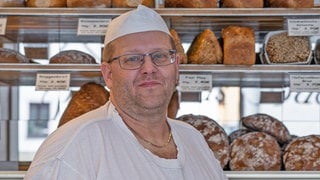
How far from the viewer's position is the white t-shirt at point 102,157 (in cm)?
135

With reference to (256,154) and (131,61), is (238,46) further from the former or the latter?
(131,61)

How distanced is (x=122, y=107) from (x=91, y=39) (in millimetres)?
1412

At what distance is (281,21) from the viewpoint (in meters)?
2.35

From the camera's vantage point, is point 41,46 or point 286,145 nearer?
point 286,145

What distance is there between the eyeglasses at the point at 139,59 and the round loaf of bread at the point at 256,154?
891mm

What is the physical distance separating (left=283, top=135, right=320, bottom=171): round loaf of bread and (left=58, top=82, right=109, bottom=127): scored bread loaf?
78cm

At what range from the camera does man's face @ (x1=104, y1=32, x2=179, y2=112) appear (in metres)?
1.41

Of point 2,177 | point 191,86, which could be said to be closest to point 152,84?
point 191,86

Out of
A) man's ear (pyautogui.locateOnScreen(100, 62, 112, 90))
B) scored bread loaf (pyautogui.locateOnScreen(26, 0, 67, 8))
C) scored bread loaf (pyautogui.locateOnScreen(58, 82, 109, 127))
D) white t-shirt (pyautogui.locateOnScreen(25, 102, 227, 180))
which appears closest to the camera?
white t-shirt (pyautogui.locateOnScreen(25, 102, 227, 180))

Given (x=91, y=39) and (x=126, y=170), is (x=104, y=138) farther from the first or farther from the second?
(x=91, y=39)

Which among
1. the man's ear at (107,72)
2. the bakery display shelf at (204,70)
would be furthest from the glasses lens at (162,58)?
the bakery display shelf at (204,70)

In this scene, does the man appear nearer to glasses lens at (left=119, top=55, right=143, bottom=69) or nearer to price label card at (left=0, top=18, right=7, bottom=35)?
glasses lens at (left=119, top=55, right=143, bottom=69)

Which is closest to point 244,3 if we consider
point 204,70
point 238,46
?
point 238,46

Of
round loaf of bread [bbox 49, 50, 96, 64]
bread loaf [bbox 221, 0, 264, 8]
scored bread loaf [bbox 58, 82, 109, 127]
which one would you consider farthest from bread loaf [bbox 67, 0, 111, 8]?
bread loaf [bbox 221, 0, 264, 8]
